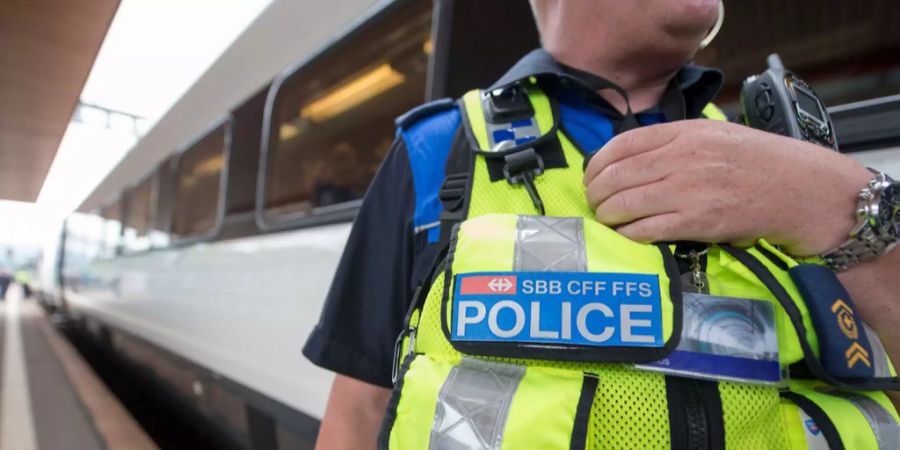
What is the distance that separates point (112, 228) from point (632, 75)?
6927 mm


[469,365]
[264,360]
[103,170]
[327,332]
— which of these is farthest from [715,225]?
[103,170]

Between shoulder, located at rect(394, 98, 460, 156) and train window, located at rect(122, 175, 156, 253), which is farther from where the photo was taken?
train window, located at rect(122, 175, 156, 253)

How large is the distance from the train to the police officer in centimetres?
37

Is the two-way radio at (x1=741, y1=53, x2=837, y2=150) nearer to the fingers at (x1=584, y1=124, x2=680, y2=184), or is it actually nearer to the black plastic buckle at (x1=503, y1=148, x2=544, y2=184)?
the fingers at (x1=584, y1=124, x2=680, y2=184)

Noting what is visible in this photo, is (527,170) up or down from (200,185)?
down

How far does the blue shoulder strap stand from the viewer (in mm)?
823

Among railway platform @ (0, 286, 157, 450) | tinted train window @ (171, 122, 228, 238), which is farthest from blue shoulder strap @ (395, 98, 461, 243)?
railway platform @ (0, 286, 157, 450)

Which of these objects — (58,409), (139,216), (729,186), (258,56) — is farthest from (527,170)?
(139,216)

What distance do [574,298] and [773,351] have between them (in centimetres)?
21

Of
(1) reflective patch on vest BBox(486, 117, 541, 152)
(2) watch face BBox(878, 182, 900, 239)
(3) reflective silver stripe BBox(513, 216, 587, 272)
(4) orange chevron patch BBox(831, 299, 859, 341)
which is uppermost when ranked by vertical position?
(1) reflective patch on vest BBox(486, 117, 541, 152)

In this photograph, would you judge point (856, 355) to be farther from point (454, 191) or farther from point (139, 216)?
point (139, 216)

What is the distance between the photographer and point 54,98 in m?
6.76

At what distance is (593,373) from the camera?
0.60m

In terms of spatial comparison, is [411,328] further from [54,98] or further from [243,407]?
[54,98]
